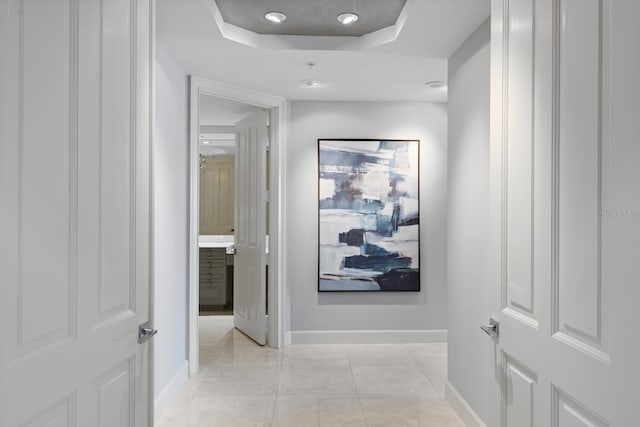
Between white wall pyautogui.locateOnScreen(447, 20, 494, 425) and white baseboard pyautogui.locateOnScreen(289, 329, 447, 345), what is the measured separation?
1.38m

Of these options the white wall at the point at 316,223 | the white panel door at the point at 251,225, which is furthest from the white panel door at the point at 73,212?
the white wall at the point at 316,223

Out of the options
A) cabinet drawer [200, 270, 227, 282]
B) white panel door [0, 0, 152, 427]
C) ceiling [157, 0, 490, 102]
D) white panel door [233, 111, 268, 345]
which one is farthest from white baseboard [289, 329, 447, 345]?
white panel door [0, 0, 152, 427]

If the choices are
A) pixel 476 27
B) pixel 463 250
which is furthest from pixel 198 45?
pixel 463 250

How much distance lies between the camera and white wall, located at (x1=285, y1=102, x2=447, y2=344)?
4.44 meters

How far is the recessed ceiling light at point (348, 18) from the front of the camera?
2.71 metres

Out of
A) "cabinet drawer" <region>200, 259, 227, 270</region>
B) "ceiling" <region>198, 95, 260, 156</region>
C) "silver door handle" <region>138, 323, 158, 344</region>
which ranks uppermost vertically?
"ceiling" <region>198, 95, 260, 156</region>

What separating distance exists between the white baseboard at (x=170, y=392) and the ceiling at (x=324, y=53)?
2212mm

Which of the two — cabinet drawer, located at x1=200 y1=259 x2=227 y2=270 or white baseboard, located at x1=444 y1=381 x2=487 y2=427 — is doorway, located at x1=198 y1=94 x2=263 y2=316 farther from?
white baseboard, located at x1=444 y1=381 x2=487 y2=427

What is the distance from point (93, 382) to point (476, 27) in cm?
253

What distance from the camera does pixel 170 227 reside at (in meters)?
3.19

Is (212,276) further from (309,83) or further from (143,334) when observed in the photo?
(143,334)

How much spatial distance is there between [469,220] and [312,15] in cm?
157

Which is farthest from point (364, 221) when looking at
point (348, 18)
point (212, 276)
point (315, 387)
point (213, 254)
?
point (212, 276)

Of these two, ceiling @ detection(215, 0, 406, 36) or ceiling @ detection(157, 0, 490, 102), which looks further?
ceiling @ detection(215, 0, 406, 36)
